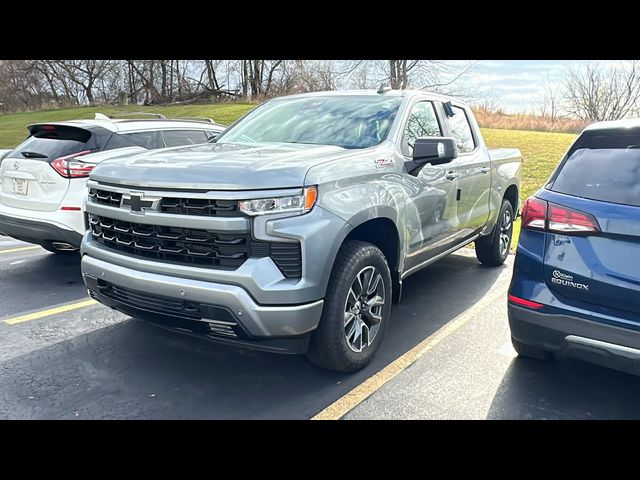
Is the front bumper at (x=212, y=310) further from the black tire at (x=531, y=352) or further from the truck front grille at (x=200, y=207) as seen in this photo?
the black tire at (x=531, y=352)

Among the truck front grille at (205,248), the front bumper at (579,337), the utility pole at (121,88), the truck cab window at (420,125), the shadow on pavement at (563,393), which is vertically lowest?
the shadow on pavement at (563,393)

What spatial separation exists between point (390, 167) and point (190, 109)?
94.6 feet

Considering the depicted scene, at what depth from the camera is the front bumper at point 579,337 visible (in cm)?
266

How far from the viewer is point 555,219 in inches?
114

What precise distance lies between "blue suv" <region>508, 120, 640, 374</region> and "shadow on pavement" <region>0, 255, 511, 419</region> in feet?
3.98

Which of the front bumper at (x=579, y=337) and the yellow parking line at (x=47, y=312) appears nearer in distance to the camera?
the front bumper at (x=579, y=337)

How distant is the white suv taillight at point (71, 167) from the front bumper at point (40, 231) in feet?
1.79

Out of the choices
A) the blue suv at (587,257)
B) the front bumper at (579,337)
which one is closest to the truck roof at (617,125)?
the blue suv at (587,257)

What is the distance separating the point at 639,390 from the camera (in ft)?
10.8

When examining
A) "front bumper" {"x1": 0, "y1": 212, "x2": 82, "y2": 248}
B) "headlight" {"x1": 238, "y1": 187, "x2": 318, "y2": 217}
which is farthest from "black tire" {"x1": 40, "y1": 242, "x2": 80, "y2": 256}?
"headlight" {"x1": 238, "y1": 187, "x2": 318, "y2": 217}

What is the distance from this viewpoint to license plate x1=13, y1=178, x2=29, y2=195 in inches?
207

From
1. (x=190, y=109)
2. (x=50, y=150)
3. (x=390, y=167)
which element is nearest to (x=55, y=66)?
(x=190, y=109)

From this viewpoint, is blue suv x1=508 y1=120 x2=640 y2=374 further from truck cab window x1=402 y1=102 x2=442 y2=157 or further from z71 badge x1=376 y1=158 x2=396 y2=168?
truck cab window x1=402 y1=102 x2=442 y2=157

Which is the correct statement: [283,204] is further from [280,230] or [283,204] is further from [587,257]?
[587,257]
